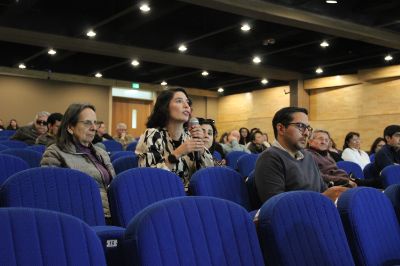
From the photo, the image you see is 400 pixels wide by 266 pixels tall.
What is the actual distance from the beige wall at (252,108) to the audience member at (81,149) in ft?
40.6

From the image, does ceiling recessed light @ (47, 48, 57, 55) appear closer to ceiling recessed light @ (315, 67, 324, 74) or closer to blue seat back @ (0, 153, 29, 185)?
ceiling recessed light @ (315, 67, 324, 74)

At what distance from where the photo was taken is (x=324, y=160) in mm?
3998

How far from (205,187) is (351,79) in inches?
444

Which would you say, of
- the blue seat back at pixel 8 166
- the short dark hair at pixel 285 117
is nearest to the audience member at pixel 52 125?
the blue seat back at pixel 8 166

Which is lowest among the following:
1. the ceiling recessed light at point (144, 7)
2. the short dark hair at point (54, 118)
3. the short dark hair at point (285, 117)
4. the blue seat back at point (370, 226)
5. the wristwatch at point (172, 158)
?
the blue seat back at point (370, 226)

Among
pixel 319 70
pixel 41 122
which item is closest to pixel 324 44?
pixel 319 70

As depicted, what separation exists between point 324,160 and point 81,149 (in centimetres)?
215

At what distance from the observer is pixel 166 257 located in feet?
4.13

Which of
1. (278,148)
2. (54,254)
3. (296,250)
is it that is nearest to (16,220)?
(54,254)

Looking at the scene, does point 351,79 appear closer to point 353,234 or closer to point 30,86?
point 30,86

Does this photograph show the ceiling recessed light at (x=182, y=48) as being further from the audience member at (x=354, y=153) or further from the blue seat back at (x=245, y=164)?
the blue seat back at (x=245, y=164)

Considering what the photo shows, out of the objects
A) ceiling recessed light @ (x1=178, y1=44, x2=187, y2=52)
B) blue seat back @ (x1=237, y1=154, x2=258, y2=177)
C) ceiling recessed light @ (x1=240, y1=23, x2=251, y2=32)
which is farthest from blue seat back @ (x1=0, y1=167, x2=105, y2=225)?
ceiling recessed light @ (x1=178, y1=44, x2=187, y2=52)

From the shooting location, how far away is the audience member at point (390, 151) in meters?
5.12

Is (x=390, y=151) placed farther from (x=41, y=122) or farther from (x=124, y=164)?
(x=41, y=122)
